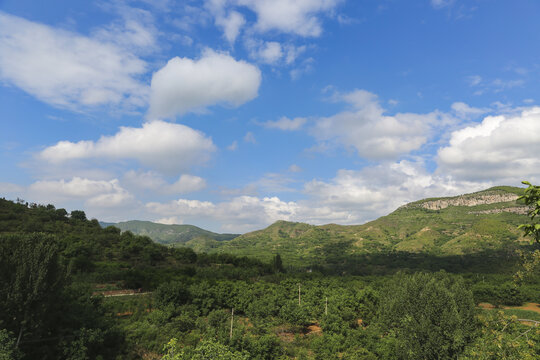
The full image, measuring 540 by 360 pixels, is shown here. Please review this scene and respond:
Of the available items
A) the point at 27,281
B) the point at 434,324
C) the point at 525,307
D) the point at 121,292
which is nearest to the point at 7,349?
the point at 27,281

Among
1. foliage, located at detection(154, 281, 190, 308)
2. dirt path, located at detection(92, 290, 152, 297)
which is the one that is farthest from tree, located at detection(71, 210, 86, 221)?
foliage, located at detection(154, 281, 190, 308)

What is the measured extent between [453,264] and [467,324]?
161 metres

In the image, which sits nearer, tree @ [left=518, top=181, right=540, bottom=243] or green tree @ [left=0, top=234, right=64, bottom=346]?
tree @ [left=518, top=181, right=540, bottom=243]

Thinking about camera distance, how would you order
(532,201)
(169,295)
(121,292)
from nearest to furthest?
1. (532,201)
2. (169,295)
3. (121,292)

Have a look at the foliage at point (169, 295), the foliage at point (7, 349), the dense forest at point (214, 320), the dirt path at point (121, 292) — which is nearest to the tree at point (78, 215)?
the dense forest at point (214, 320)

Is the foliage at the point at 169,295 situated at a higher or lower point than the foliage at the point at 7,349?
lower

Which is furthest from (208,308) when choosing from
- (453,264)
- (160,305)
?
(453,264)

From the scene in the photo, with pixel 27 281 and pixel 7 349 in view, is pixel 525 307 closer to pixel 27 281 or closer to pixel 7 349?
pixel 7 349

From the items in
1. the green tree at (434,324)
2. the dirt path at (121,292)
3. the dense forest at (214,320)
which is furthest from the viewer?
the dirt path at (121,292)

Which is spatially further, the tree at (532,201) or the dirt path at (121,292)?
the dirt path at (121,292)

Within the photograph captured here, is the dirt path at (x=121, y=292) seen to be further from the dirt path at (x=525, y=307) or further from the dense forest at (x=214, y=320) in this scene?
the dirt path at (x=525, y=307)

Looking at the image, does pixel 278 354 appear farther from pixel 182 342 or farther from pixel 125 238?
pixel 125 238

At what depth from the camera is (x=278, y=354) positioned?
Result: 36.8 m

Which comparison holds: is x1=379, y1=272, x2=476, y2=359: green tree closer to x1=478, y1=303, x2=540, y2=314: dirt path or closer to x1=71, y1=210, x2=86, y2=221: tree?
x1=478, y1=303, x2=540, y2=314: dirt path
